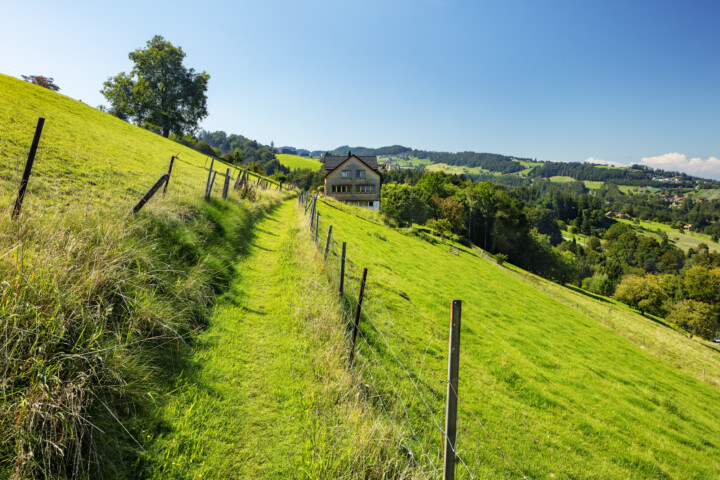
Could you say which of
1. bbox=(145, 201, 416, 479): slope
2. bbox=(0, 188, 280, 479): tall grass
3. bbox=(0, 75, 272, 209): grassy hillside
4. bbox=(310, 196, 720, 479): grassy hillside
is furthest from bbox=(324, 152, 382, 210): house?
bbox=(0, 188, 280, 479): tall grass

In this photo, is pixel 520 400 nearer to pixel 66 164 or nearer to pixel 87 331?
pixel 87 331

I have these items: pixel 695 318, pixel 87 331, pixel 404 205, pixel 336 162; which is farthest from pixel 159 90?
pixel 695 318

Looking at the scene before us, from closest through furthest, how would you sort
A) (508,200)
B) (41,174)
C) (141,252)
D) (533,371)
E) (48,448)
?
(48,448) < (141,252) < (533,371) < (41,174) < (508,200)

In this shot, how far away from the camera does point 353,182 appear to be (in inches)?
2382

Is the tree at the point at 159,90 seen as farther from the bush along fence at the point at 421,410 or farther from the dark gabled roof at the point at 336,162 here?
the bush along fence at the point at 421,410

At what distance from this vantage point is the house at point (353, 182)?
2371 inches

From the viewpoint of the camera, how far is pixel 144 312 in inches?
173

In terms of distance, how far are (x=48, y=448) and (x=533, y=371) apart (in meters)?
11.3

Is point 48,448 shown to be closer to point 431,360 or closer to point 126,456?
point 126,456

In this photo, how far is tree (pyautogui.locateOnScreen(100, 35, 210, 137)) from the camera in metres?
50.5

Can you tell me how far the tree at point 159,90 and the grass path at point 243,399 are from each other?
61.8m

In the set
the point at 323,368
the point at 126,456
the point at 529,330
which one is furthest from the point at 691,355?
the point at 126,456

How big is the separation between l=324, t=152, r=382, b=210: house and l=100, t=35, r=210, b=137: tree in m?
29.7

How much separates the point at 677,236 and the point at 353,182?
198999mm
